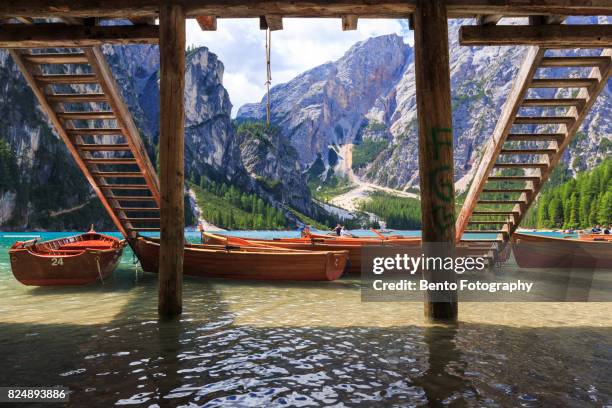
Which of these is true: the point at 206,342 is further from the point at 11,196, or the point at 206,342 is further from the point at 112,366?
the point at 11,196

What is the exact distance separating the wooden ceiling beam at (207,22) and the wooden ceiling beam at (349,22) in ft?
→ 8.81

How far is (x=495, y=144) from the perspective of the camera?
1179cm

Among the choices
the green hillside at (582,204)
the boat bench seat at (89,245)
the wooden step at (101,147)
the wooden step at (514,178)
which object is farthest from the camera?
the green hillside at (582,204)

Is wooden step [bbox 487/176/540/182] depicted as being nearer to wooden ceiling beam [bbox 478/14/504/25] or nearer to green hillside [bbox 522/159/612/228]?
wooden ceiling beam [bbox 478/14/504/25]

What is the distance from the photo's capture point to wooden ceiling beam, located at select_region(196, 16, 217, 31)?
29.1 feet

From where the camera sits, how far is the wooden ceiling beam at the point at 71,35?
928 cm

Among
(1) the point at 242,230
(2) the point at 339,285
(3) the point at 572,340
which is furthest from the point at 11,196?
(3) the point at 572,340

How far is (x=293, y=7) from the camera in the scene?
825cm

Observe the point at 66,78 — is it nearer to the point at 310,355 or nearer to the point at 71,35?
the point at 71,35

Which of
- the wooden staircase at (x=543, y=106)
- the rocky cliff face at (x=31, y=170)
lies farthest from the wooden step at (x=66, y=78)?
the rocky cliff face at (x=31, y=170)

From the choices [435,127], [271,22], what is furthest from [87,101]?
[435,127]

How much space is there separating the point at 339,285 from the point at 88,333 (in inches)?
378

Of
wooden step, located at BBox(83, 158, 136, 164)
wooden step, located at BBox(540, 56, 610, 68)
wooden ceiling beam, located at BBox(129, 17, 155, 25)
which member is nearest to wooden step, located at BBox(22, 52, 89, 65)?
wooden ceiling beam, located at BBox(129, 17, 155, 25)

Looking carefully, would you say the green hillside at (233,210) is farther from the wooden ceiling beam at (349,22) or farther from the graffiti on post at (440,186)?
the graffiti on post at (440,186)
